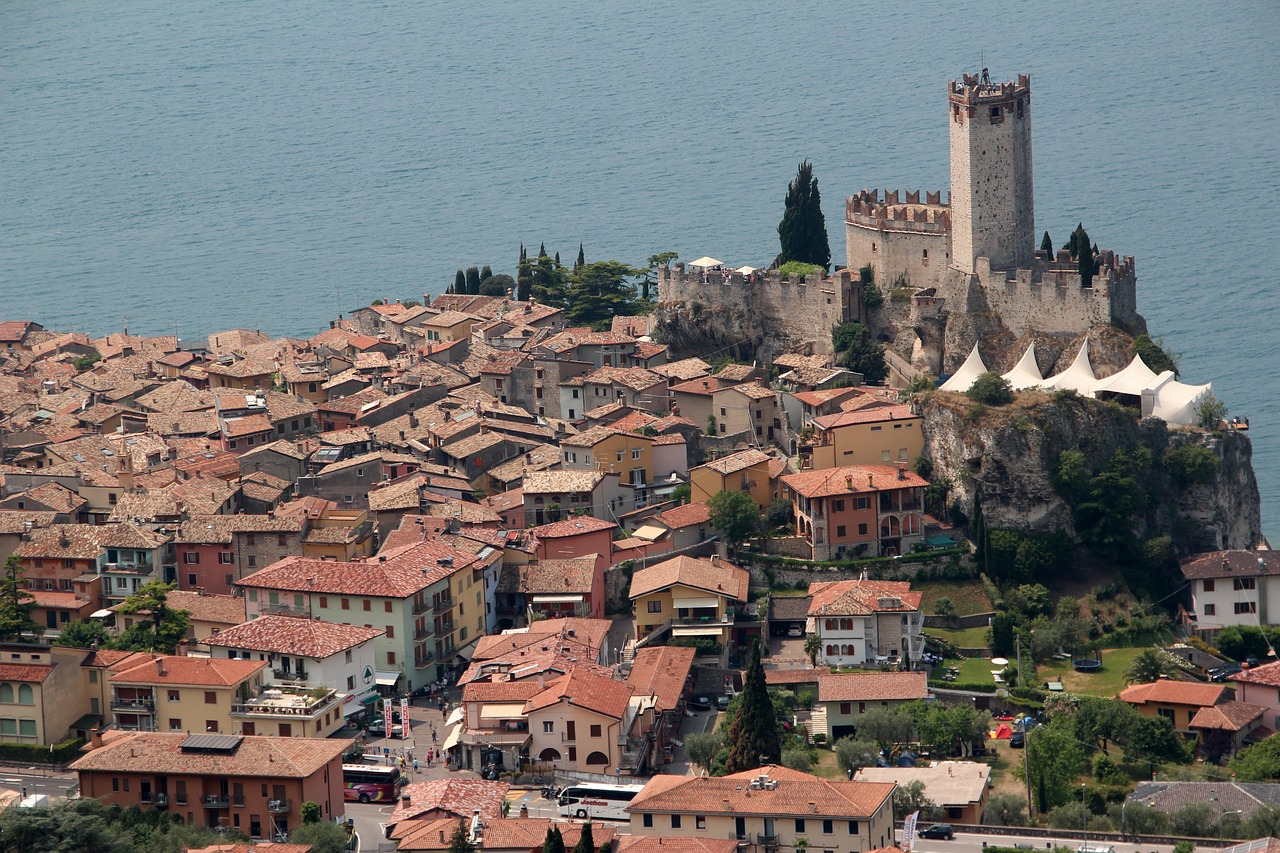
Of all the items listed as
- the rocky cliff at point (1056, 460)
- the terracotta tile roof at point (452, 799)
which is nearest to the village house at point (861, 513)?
the rocky cliff at point (1056, 460)

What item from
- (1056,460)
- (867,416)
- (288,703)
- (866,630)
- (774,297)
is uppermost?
(774,297)

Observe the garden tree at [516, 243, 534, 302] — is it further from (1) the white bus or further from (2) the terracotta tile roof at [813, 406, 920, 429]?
(1) the white bus

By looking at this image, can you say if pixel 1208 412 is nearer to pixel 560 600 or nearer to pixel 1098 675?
pixel 1098 675

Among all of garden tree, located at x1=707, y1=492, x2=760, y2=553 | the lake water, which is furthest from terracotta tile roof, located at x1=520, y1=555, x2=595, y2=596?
the lake water

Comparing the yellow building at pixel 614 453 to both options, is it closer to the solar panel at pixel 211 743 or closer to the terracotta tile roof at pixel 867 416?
the terracotta tile roof at pixel 867 416

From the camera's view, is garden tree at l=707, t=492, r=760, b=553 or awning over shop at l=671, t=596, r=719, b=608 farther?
garden tree at l=707, t=492, r=760, b=553

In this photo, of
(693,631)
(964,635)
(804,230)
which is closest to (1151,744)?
(964,635)
